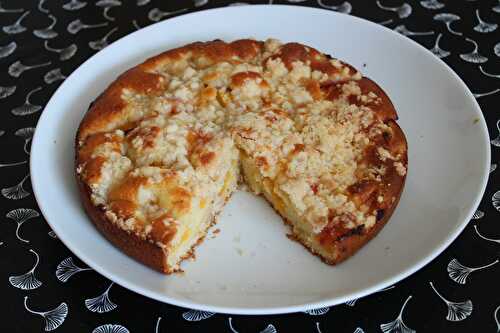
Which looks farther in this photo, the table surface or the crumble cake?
the crumble cake

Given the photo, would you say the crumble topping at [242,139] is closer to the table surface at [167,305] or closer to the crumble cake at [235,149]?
the crumble cake at [235,149]

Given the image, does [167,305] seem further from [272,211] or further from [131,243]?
[272,211]

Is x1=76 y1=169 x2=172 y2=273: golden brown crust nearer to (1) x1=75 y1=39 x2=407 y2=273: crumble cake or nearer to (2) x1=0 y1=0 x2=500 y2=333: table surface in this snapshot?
(1) x1=75 y1=39 x2=407 y2=273: crumble cake

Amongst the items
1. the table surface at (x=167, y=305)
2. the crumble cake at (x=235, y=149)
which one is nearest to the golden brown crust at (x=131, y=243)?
the crumble cake at (x=235, y=149)

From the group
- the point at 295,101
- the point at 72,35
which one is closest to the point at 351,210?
the point at 295,101

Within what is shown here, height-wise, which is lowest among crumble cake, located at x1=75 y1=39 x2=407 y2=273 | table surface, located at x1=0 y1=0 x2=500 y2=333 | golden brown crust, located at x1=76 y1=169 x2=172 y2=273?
table surface, located at x1=0 y1=0 x2=500 y2=333

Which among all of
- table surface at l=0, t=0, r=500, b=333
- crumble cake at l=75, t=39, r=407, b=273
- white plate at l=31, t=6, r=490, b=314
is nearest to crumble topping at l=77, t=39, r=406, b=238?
crumble cake at l=75, t=39, r=407, b=273

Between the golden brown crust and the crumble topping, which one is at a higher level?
the crumble topping

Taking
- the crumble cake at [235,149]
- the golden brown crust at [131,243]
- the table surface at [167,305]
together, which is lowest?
the table surface at [167,305]
